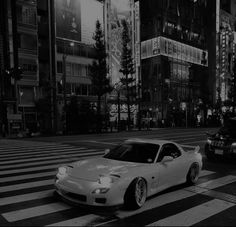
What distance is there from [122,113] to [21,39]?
69.4 ft

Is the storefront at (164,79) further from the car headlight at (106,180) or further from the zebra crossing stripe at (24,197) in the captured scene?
the car headlight at (106,180)

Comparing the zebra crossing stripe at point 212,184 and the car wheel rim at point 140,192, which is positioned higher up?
the car wheel rim at point 140,192

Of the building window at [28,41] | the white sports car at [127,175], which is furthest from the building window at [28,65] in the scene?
the white sports car at [127,175]

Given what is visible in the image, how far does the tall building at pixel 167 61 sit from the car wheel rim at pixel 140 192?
48.0 meters

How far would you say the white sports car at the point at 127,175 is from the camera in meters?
4.98

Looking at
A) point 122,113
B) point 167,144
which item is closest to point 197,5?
point 122,113

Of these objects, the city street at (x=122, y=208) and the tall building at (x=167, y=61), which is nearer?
the city street at (x=122, y=208)

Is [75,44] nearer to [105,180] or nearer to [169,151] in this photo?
[169,151]

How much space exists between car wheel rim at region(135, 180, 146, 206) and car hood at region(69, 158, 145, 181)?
1.16 feet

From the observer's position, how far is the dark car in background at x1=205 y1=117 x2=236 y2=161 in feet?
34.0

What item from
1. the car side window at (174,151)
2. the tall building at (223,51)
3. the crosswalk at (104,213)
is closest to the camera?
the crosswalk at (104,213)

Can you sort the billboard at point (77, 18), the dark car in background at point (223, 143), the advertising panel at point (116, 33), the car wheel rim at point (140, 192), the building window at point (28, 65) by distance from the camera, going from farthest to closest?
the advertising panel at point (116, 33), the billboard at point (77, 18), the building window at point (28, 65), the dark car in background at point (223, 143), the car wheel rim at point (140, 192)

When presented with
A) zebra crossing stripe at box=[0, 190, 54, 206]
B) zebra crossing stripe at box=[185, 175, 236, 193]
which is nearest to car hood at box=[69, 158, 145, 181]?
zebra crossing stripe at box=[0, 190, 54, 206]

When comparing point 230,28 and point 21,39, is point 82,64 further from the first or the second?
point 230,28
